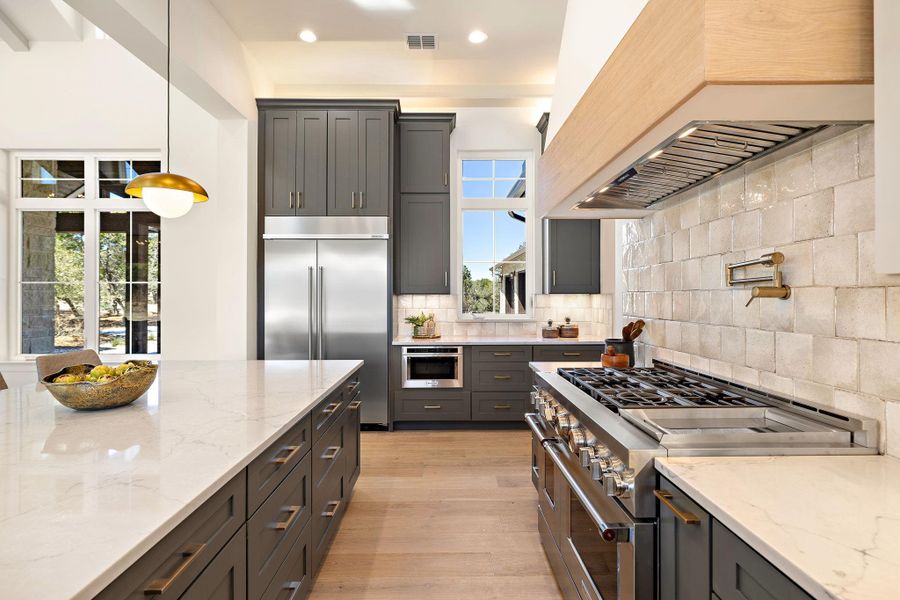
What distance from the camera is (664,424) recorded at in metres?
1.45

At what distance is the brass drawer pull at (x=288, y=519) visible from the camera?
1.55 metres

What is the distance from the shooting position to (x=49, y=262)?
4.97m

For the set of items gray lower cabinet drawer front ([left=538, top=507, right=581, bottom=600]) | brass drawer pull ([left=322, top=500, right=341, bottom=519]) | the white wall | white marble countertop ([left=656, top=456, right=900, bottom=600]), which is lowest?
gray lower cabinet drawer front ([left=538, top=507, right=581, bottom=600])

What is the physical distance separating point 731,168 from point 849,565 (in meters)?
1.49

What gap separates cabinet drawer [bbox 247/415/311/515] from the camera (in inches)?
53.1

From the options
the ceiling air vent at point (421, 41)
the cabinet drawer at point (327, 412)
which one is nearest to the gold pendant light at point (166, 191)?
the cabinet drawer at point (327, 412)

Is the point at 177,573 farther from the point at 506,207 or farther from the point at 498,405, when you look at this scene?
the point at 506,207

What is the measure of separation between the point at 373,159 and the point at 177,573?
4006mm

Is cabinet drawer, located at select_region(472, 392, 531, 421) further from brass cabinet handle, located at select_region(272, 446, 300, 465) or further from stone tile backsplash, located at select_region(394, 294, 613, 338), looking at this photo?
brass cabinet handle, located at select_region(272, 446, 300, 465)

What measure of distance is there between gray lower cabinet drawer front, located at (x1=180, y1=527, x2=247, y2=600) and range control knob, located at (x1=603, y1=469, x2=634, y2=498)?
1.01 meters

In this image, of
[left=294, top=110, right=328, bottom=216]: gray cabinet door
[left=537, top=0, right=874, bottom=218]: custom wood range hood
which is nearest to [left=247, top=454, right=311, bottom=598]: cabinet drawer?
[left=537, top=0, right=874, bottom=218]: custom wood range hood

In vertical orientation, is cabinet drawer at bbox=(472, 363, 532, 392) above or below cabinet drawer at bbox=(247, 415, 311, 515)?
below

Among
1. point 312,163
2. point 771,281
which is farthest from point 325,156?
point 771,281

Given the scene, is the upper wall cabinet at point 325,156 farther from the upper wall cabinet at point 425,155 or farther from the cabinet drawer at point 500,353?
the cabinet drawer at point 500,353
